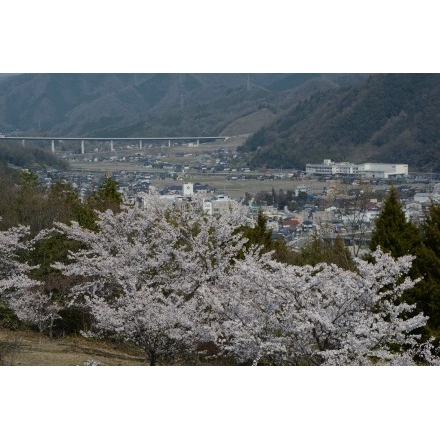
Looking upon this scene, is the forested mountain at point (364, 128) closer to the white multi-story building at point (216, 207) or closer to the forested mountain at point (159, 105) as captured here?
Answer: the forested mountain at point (159, 105)

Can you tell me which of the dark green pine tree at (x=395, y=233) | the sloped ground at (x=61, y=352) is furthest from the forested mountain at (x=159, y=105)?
the sloped ground at (x=61, y=352)

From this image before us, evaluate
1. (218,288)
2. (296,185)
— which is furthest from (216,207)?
(296,185)

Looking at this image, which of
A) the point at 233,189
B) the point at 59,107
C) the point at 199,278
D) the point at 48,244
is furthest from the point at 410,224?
the point at 59,107

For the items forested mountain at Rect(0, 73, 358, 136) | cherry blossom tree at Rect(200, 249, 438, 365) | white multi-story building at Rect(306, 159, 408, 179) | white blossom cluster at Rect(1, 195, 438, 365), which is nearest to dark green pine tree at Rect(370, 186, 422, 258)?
white blossom cluster at Rect(1, 195, 438, 365)

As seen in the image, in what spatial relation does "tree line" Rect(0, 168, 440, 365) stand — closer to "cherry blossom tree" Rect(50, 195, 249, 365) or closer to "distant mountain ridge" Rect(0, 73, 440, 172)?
"cherry blossom tree" Rect(50, 195, 249, 365)

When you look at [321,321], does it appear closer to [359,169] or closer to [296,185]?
[296,185]

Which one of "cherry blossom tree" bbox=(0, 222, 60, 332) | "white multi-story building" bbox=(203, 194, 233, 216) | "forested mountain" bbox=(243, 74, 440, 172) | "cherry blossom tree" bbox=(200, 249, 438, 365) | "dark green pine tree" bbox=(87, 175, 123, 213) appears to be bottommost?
"cherry blossom tree" bbox=(0, 222, 60, 332)
